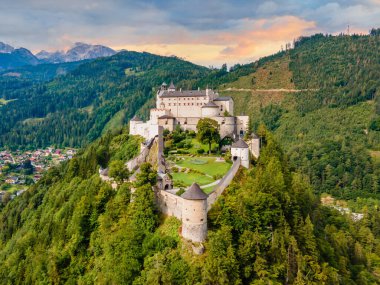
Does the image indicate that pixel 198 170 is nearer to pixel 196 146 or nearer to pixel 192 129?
pixel 196 146

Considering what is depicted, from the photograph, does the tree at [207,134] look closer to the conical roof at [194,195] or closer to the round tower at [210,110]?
the round tower at [210,110]

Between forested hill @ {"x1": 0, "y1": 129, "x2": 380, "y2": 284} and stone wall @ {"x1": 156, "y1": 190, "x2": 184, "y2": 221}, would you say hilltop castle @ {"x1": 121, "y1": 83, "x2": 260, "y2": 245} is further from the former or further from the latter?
forested hill @ {"x1": 0, "y1": 129, "x2": 380, "y2": 284}

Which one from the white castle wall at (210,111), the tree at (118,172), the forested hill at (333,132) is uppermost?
the white castle wall at (210,111)

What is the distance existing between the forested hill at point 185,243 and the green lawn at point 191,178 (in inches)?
150

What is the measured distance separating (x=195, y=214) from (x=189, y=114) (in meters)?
42.4

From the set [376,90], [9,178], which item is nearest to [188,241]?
[9,178]

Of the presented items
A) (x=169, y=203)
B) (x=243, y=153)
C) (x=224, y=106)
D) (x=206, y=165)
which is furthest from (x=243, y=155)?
(x=224, y=106)

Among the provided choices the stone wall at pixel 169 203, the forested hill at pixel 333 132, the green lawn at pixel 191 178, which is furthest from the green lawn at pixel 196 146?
the forested hill at pixel 333 132

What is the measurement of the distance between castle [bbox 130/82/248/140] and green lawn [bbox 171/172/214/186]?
712 inches

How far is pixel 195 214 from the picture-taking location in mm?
40875

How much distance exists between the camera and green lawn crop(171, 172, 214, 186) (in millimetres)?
51919

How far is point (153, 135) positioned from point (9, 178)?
110433mm

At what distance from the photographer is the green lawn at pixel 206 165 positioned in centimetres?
5697

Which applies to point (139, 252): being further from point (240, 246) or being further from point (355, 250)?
point (355, 250)
